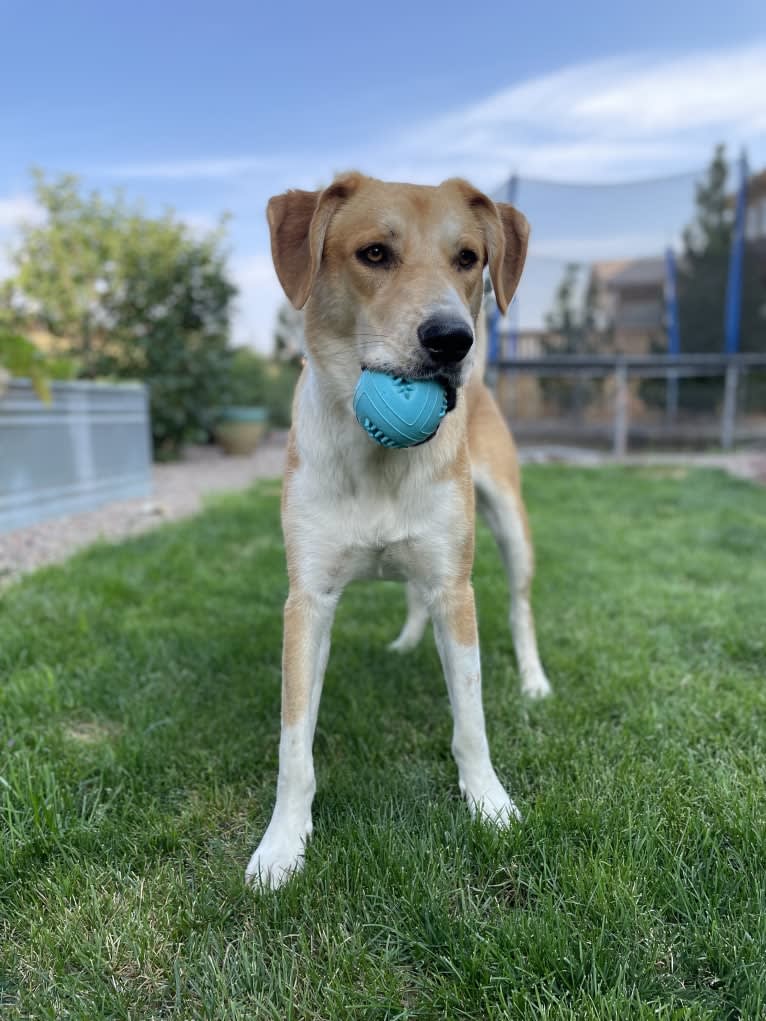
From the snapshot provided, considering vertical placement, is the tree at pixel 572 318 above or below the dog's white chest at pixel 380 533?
above

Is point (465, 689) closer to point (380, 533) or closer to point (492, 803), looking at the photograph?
point (492, 803)

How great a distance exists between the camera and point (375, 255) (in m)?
2.06

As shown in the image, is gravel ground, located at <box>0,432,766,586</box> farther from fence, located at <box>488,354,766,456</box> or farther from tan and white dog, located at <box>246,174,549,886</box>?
tan and white dog, located at <box>246,174,549,886</box>

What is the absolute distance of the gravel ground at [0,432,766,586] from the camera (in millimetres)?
5215

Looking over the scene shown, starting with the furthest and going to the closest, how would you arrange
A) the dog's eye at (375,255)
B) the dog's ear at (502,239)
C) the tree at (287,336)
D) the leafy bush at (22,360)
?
the tree at (287,336) → the leafy bush at (22,360) → the dog's ear at (502,239) → the dog's eye at (375,255)

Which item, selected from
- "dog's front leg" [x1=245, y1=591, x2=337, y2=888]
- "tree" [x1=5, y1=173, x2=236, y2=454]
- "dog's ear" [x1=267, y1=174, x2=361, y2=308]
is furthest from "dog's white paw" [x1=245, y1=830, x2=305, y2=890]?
"tree" [x1=5, y1=173, x2=236, y2=454]

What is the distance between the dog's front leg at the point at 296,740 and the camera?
1.87 meters

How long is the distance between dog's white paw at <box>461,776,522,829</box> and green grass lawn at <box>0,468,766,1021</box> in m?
0.05

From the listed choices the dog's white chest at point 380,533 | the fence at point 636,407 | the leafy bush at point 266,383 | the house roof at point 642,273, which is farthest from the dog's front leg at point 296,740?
the house roof at point 642,273

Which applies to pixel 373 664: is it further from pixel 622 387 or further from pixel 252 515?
pixel 622 387

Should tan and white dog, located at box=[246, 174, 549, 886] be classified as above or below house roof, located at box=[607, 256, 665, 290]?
below

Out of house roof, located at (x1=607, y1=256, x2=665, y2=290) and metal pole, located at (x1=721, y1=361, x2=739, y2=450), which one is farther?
house roof, located at (x1=607, y1=256, x2=665, y2=290)

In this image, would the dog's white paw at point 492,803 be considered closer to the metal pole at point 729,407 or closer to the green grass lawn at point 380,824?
the green grass lawn at point 380,824

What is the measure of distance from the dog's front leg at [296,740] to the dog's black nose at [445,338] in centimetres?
75
